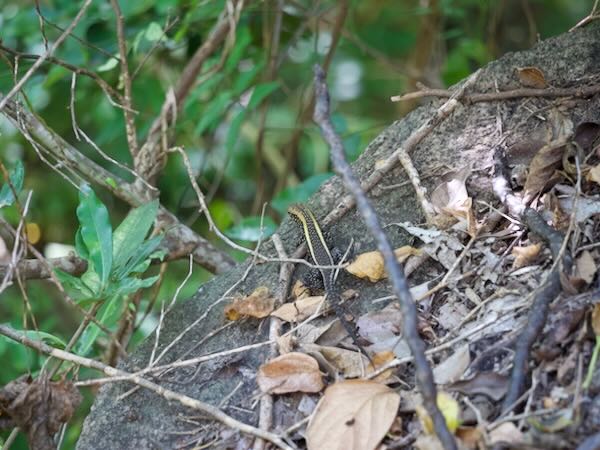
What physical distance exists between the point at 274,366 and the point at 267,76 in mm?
2939

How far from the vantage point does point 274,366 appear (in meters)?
2.76

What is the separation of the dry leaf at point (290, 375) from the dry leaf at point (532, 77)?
149cm

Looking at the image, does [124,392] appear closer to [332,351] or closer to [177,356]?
[177,356]

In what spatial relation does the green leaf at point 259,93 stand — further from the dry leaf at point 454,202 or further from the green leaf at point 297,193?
the dry leaf at point 454,202

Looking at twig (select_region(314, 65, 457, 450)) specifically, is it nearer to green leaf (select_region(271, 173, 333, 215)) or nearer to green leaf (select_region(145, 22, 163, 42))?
green leaf (select_region(271, 173, 333, 215))

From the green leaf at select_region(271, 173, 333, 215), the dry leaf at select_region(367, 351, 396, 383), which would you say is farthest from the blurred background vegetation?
the dry leaf at select_region(367, 351, 396, 383)

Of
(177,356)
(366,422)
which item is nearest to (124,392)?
(177,356)

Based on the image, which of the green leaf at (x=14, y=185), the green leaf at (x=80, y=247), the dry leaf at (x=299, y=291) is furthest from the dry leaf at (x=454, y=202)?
the green leaf at (x=14, y=185)

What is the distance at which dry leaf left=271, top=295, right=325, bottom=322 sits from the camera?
300cm

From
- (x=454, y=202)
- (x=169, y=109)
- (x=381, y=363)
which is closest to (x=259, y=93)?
(x=169, y=109)

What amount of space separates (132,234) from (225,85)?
8.21ft

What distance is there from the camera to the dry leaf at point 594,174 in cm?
286

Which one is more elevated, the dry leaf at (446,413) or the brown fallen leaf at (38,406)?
the dry leaf at (446,413)

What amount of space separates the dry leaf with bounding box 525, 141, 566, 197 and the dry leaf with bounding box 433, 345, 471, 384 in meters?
0.77
